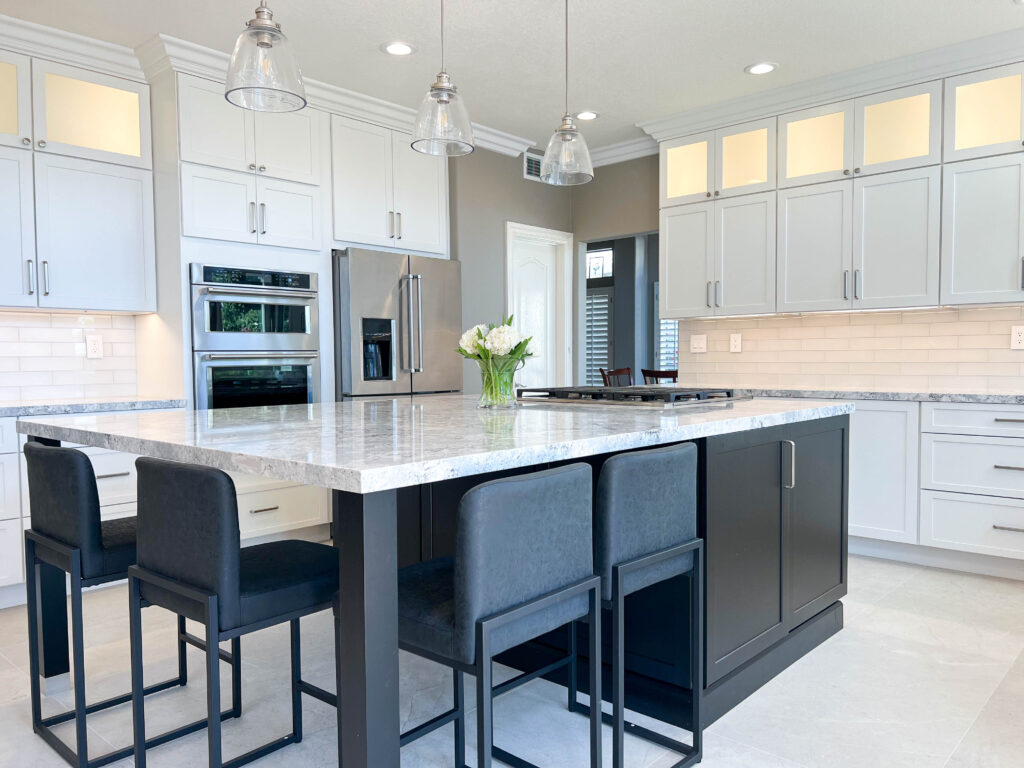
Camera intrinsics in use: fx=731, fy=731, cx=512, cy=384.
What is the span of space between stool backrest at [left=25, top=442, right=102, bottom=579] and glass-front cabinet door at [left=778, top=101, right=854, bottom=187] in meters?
3.98

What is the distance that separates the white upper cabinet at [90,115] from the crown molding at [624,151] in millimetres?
3049

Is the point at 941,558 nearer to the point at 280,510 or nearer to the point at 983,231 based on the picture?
the point at 983,231

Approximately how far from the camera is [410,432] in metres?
1.77

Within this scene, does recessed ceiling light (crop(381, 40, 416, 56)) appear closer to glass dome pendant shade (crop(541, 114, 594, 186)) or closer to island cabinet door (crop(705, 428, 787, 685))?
glass dome pendant shade (crop(541, 114, 594, 186))

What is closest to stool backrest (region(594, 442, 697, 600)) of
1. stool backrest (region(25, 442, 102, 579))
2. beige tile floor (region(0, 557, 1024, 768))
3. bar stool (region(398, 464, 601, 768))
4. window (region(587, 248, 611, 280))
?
bar stool (region(398, 464, 601, 768))

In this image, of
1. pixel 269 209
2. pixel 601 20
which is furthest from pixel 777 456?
pixel 269 209

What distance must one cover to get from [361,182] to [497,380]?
97.3 inches

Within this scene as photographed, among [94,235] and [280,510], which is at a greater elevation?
[94,235]

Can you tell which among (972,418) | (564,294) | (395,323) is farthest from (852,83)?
(395,323)

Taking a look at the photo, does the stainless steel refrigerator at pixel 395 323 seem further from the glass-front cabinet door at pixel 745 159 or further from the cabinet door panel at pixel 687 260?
the glass-front cabinet door at pixel 745 159

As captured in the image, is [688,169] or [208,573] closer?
[208,573]

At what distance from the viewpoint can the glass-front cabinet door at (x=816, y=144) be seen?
163 inches

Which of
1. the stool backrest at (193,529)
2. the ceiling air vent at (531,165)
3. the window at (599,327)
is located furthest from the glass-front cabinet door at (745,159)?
the window at (599,327)

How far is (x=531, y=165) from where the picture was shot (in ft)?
18.5
